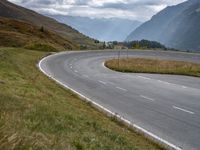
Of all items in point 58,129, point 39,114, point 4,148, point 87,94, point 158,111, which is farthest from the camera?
point 87,94

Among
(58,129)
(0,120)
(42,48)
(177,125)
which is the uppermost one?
(0,120)

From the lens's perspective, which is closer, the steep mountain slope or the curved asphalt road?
the curved asphalt road

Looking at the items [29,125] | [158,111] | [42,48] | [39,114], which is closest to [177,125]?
[158,111]

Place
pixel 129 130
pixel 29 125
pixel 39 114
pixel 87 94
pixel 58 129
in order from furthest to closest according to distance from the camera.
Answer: pixel 87 94 < pixel 129 130 < pixel 39 114 < pixel 58 129 < pixel 29 125

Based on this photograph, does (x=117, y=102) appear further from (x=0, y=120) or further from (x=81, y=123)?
(x=0, y=120)

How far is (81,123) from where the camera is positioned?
1227 cm

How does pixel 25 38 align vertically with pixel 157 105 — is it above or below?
below

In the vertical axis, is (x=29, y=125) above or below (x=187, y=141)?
above

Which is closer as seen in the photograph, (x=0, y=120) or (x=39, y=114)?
(x=0, y=120)

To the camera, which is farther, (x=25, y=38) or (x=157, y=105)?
(x=25, y=38)

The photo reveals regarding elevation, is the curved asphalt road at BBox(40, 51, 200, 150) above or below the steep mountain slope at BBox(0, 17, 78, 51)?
above

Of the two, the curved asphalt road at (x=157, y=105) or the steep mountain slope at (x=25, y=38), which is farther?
the steep mountain slope at (x=25, y=38)

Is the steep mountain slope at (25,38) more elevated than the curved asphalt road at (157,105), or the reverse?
the curved asphalt road at (157,105)

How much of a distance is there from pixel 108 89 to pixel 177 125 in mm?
10964
